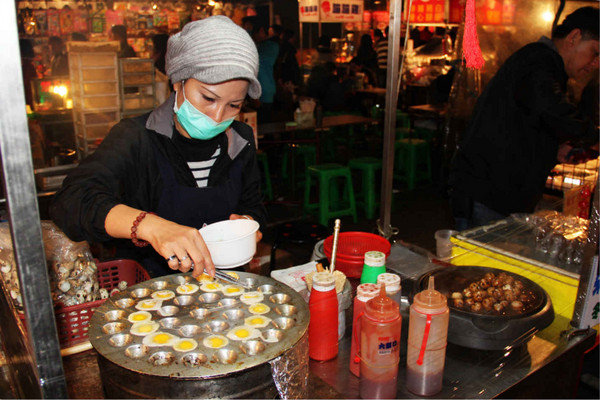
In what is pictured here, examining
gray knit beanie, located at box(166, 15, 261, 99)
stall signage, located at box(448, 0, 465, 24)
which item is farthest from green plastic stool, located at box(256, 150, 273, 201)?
gray knit beanie, located at box(166, 15, 261, 99)

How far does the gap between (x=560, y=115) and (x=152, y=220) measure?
2.20 metres

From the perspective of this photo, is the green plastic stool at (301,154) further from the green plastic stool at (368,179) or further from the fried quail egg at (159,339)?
the fried quail egg at (159,339)

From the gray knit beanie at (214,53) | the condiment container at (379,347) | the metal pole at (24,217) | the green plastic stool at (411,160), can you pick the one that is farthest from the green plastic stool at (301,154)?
the metal pole at (24,217)

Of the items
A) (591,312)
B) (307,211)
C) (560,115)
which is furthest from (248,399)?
(307,211)

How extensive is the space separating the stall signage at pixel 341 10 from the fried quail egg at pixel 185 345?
6907mm

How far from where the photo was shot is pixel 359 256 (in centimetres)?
203

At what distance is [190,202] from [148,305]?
0.64m

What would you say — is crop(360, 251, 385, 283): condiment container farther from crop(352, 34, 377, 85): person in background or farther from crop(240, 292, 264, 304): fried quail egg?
crop(352, 34, 377, 85): person in background

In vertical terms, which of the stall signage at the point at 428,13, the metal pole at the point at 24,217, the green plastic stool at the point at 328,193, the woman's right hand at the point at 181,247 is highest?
the stall signage at the point at 428,13

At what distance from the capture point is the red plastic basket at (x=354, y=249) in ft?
6.70

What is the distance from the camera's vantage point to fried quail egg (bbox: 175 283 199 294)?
1521 millimetres

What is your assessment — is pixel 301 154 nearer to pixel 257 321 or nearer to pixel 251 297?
pixel 251 297

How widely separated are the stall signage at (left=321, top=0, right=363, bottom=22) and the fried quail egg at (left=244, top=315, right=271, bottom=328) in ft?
22.2

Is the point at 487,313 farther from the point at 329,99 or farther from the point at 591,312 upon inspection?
the point at 329,99
